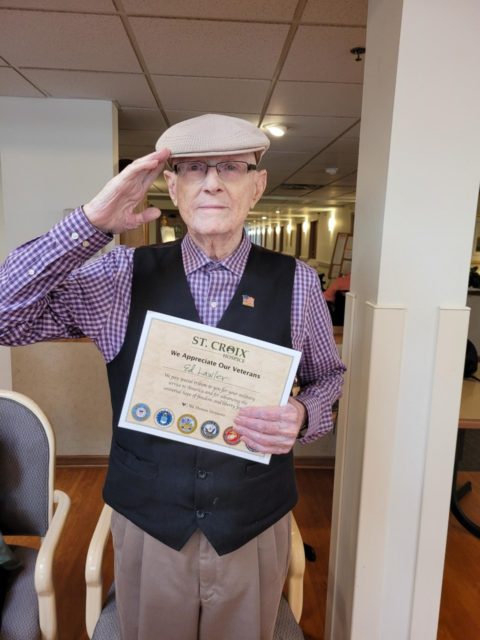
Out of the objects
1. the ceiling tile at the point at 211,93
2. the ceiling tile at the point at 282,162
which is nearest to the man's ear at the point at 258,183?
the ceiling tile at the point at 211,93

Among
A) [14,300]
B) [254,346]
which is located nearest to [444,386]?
[254,346]

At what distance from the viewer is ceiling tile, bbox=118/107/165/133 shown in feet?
11.6

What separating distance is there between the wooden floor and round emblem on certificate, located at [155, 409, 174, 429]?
1470 millimetres

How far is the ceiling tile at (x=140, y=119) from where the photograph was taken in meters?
3.53

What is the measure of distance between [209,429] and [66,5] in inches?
75.6

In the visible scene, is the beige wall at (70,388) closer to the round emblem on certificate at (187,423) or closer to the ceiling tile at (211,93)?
the ceiling tile at (211,93)

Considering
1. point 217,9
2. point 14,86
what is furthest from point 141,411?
point 14,86

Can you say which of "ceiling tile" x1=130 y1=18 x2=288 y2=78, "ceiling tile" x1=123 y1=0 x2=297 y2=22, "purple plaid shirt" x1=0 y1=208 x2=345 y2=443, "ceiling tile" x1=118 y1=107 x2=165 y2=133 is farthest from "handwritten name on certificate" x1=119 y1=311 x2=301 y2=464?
"ceiling tile" x1=118 y1=107 x2=165 y2=133

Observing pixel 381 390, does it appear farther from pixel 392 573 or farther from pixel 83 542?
pixel 83 542

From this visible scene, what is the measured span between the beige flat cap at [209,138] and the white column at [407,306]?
1.70ft

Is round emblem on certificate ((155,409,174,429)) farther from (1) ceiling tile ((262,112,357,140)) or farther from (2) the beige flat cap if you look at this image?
Answer: (1) ceiling tile ((262,112,357,140))

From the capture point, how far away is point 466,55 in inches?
46.3

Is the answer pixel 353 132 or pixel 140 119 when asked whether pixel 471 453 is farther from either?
pixel 140 119

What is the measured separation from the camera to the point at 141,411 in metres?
0.90
